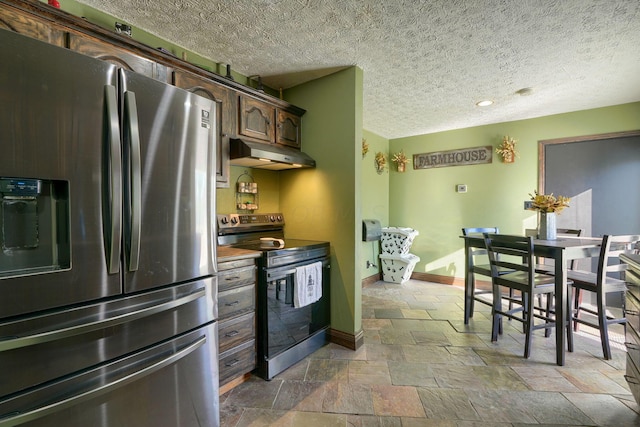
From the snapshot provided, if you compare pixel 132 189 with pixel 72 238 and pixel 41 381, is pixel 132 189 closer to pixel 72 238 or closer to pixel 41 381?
pixel 72 238

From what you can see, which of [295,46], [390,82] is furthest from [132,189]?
[390,82]

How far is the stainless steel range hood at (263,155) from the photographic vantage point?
224 centimetres

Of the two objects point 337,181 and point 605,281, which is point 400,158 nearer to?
point 337,181

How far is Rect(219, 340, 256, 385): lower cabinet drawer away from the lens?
1863mm

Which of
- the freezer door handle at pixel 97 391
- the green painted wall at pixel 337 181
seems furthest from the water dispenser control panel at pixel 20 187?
the green painted wall at pixel 337 181

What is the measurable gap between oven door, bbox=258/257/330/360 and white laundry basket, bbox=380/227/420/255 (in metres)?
2.53

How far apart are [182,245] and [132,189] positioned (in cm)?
34

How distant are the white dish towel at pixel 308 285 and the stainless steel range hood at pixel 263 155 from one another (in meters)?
0.95

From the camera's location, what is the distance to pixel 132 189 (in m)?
1.16

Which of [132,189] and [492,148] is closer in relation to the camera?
[132,189]

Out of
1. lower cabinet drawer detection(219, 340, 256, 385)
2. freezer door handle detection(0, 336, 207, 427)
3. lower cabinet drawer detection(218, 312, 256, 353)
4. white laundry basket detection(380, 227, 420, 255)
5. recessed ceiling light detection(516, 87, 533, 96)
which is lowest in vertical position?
lower cabinet drawer detection(219, 340, 256, 385)

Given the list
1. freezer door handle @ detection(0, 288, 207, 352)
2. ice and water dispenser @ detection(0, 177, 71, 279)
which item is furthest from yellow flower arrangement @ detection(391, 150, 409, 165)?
ice and water dispenser @ detection(0, 177, 71, 279)

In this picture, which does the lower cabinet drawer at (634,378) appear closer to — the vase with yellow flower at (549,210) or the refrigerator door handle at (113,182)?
the vase with yellow flower at (549,210)

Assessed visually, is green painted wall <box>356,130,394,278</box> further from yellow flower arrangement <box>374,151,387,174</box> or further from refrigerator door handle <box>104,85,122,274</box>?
refrigerator door handle <box>104,85,122,274</box>
